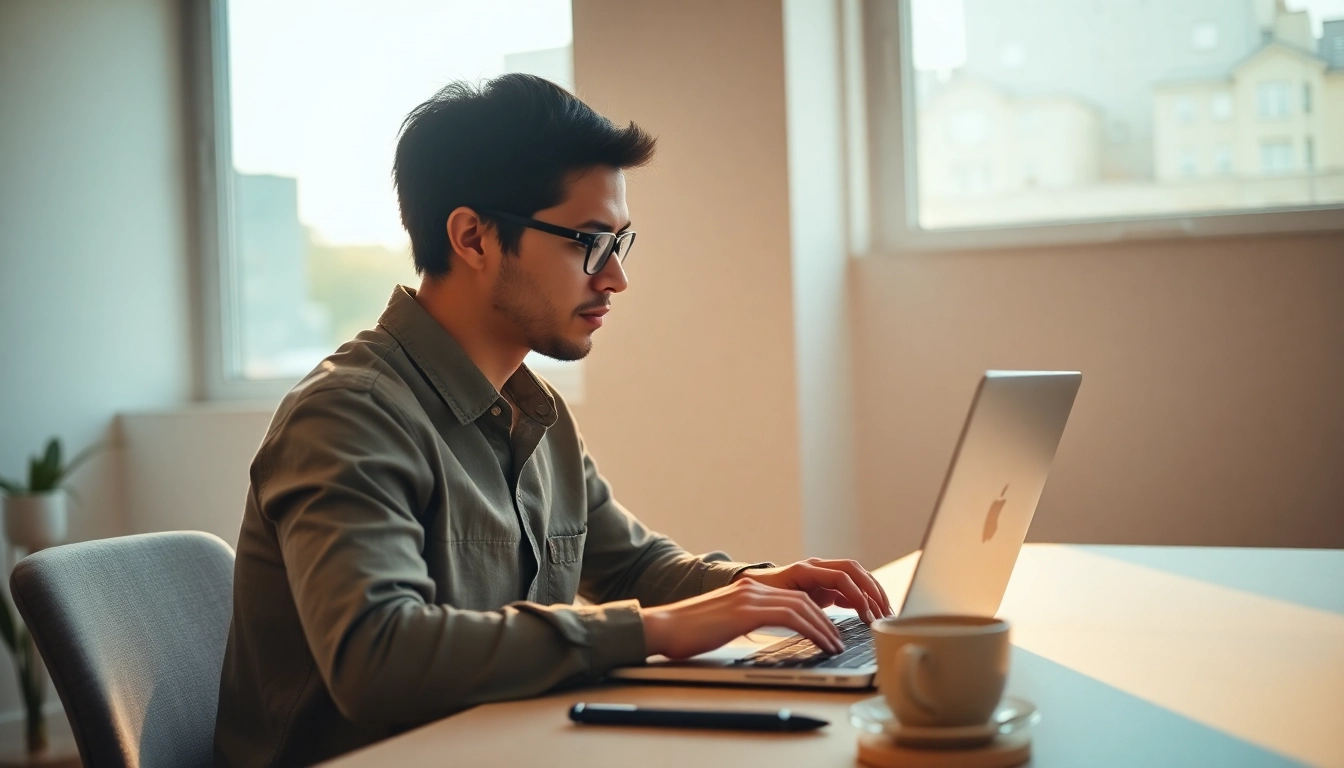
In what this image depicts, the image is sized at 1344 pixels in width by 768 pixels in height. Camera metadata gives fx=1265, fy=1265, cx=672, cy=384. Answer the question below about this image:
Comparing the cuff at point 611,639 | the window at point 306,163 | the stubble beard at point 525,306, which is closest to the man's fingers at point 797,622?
the cuff at point 611,639

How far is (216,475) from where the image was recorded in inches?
143

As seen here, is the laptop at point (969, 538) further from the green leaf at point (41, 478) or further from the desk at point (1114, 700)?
the green leaf at point (41, 478)

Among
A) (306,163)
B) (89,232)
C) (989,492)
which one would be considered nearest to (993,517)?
(989,492)

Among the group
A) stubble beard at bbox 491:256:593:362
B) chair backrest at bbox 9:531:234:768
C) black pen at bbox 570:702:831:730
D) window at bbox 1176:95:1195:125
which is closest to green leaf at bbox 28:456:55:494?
chair backrest at bbox 9:531:234:768

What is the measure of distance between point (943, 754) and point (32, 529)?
9.90ft

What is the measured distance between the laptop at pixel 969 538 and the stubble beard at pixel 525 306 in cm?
44

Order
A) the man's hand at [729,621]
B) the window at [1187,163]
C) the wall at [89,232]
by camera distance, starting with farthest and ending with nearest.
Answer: the wall at [89,232], the window at [1187,163], the man's hand at [729,621]

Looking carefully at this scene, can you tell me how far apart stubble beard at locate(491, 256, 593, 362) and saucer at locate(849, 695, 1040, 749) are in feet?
2.29

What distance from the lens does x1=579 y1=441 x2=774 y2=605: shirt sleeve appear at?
159 cm

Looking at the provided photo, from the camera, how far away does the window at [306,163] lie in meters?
3.65

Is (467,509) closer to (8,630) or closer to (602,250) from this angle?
(602,250)

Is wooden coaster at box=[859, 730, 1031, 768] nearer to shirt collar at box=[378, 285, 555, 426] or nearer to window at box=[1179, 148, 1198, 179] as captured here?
shirt collar at box=[378, 285, 555, 426]

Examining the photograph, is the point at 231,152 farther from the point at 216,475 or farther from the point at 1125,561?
the point at 1125,561

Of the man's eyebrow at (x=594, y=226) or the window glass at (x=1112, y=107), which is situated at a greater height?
the window glass at (x=1112, y=107)
